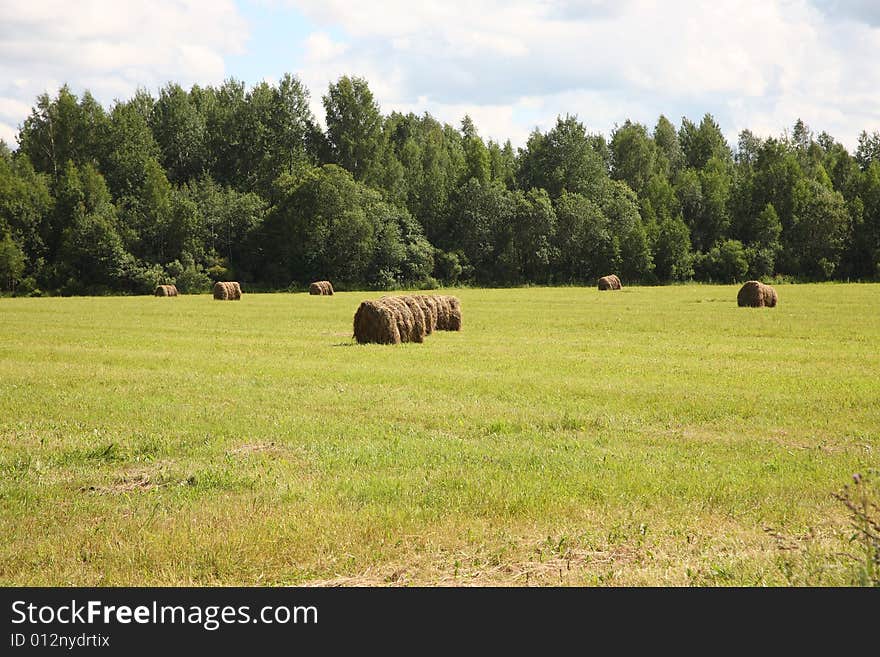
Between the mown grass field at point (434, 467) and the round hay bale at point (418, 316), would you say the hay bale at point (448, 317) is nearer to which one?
the round hay bale at point (418, 316)

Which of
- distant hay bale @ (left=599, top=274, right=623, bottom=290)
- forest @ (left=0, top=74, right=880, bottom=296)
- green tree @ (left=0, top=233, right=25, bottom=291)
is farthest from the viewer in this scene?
forest @ (left=0, top=74, right=880, bottom=296)

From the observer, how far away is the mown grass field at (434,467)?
24.0 ft

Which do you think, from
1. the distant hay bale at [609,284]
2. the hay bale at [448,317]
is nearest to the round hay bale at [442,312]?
the hay bale at [448,317]

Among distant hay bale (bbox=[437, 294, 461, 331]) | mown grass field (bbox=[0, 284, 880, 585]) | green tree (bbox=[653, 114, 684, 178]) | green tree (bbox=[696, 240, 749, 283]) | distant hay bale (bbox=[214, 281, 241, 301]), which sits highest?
green tree (bbox=[653, 114, 684, 178])

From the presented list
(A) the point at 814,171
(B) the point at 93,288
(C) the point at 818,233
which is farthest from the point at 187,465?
(A) the point at 814,171

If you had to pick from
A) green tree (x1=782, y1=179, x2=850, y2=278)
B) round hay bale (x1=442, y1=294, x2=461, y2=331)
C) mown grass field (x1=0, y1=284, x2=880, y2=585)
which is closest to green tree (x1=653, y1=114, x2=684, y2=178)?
green tree (x1=782, y1=179, x2=850, y2=278)

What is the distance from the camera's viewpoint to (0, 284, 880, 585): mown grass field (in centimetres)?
732

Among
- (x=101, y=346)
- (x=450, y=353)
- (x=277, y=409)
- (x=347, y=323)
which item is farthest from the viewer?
(x=347, y=323)

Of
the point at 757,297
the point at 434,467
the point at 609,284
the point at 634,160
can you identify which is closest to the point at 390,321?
the point at 434,467

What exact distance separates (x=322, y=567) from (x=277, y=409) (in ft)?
24.3

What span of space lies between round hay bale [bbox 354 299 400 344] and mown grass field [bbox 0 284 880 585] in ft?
10.4

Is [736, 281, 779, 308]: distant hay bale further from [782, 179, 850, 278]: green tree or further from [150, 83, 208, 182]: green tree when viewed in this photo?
[150, 83, 208, 182]: green tree

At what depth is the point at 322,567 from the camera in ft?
24.0

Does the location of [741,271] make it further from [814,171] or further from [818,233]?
[814,171]
